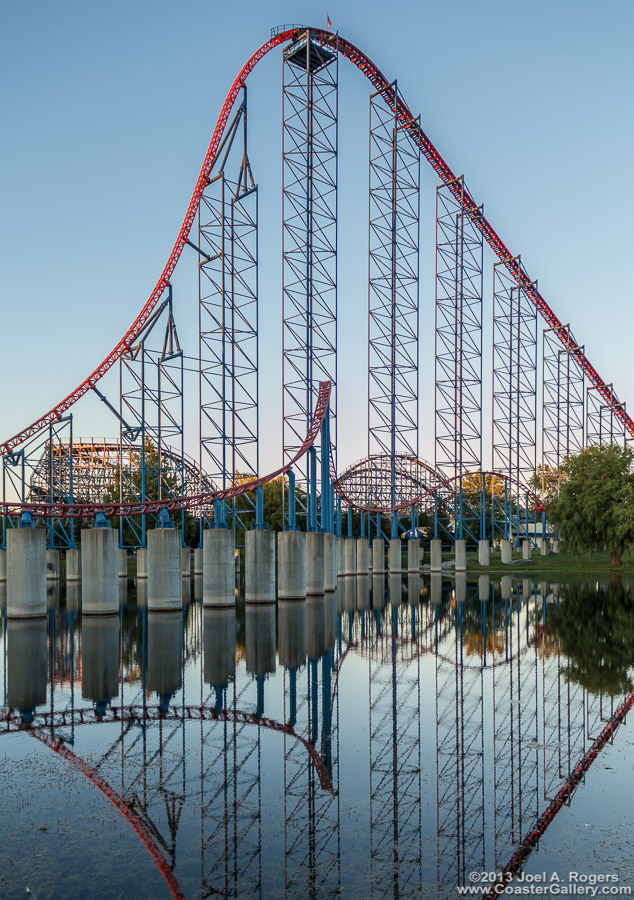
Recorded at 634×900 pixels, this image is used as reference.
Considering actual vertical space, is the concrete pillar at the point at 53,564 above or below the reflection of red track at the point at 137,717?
above

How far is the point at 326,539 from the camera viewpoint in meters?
37.2

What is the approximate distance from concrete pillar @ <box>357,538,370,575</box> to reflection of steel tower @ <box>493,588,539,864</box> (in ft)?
113

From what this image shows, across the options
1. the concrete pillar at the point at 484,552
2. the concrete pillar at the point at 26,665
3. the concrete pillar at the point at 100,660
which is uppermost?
the concrete pillar at the point at 484,552

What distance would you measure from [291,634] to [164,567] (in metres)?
8.02

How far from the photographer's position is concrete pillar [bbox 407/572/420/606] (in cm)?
3747

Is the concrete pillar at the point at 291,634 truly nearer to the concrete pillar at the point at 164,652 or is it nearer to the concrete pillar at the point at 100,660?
the concrete pillar at the point at 164,652

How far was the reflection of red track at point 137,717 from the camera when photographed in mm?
13344

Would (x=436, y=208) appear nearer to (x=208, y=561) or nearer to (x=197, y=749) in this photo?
(x=208, y=561)

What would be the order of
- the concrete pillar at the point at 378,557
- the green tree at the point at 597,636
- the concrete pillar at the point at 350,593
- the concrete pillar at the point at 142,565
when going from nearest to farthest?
the green tree at the point at 597,636 → the concrete pillar at the point at 350,593 → the concrete pillar at the point at 142,565 → the concrete pillar at the point at 378,557

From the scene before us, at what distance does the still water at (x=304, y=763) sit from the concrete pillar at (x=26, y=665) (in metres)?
0.09

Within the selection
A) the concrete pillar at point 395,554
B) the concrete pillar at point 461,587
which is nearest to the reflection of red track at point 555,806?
the concrete pillar at point 461,587

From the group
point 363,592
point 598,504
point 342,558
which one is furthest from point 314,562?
point 598,504

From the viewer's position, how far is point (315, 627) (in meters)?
25.9

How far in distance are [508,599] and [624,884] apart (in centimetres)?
3048
